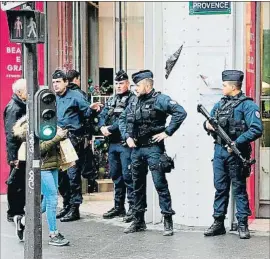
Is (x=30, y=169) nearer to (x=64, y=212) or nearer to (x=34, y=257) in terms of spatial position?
(x=34, y=257)

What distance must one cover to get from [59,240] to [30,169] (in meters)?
1.57

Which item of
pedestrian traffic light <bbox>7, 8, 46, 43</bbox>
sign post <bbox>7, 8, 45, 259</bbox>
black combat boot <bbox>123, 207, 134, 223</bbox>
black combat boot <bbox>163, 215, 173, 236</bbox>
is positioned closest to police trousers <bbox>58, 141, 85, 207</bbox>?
black combat boot <bbox>123, 207, 134, 223</bbox>

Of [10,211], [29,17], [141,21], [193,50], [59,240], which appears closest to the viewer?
[29,17]

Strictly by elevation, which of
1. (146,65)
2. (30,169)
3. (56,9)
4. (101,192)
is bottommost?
(101,192)

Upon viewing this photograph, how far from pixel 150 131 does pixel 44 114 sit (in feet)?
6.50

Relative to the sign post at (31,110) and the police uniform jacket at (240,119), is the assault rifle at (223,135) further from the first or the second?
the sign post at (31,110)

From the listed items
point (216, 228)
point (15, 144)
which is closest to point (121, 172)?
point (15, 144)

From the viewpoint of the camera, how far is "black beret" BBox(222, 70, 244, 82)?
873cm

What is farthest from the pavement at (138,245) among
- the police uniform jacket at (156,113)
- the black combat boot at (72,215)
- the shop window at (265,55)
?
the shop window at (265,55)

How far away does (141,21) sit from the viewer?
38.8 feet

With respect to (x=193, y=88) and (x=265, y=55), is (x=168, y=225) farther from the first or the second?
(x=265, y=55)

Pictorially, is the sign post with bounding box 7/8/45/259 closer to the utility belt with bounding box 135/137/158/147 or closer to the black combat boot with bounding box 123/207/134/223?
the utility belt with bounding box 135/137/158/147

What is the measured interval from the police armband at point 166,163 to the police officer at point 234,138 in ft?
1.69

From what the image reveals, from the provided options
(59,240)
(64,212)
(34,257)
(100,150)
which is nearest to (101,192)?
(100,150)
